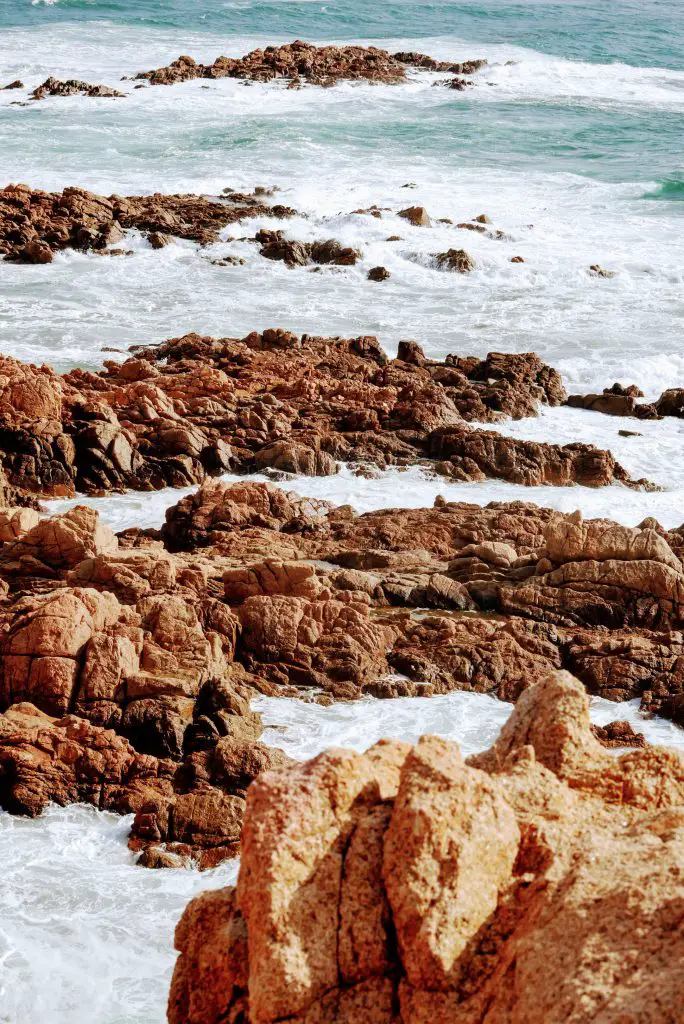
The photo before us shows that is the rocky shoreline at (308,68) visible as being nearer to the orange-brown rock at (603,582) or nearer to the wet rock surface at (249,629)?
the wet rock surface at (249,629)

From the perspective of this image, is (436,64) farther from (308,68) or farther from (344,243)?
(344,243)

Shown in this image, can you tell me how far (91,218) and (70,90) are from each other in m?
18.7

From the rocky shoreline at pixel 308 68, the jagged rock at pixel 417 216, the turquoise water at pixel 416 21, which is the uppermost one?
the turquoise water at pixel 416 21

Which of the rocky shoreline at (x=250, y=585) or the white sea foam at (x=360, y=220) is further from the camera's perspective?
the white sea foam at (x=360, y=220)

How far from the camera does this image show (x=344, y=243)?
26234 millimetres

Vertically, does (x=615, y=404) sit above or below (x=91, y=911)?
below

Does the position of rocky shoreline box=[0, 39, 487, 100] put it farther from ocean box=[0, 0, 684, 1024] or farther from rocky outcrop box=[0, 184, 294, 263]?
rocky outcrop box=[0, 184, 294, 263]

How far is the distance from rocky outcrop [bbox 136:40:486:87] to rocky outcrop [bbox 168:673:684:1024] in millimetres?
44951

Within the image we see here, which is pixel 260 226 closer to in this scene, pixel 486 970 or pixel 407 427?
pixel 407 427

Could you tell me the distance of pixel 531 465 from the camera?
1565cm

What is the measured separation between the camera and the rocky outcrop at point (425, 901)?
372 cm

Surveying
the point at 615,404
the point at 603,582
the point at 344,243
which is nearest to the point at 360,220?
the point at 344,243

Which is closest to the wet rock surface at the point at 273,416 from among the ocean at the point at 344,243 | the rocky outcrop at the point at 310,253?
the ocean at the point at 344,243

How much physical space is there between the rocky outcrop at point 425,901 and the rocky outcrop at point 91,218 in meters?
21.8
